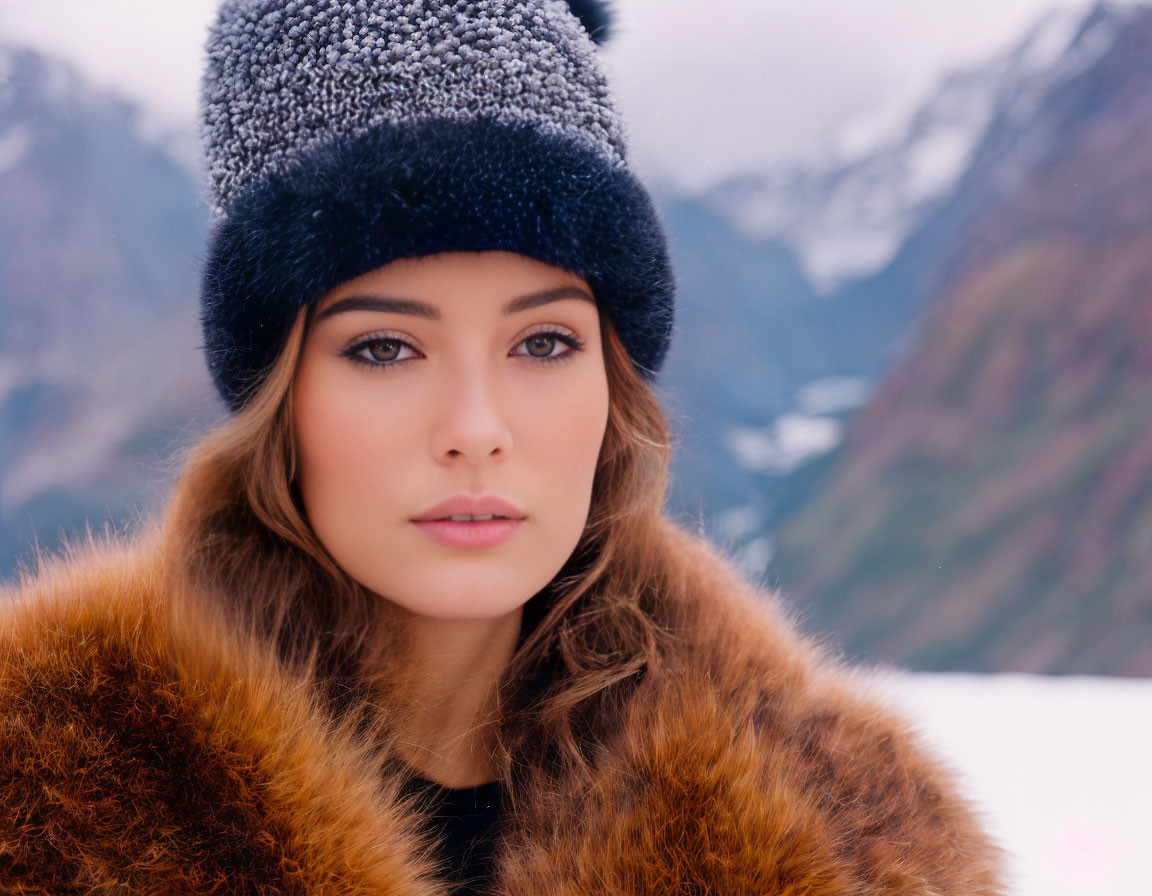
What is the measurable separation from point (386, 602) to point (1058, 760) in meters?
1.74

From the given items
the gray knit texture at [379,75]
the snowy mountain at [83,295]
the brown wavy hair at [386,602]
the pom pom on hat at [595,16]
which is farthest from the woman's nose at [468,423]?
the snowy mountain at [83,295]

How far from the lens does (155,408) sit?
284cm

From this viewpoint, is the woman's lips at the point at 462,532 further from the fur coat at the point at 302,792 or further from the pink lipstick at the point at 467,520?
the fur coat at the point at 302,792

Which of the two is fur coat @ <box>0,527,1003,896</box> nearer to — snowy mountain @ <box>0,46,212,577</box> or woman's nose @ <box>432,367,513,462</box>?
woman's nose @ <box>432,367,513,462</box>

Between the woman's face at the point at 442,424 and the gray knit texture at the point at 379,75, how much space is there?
0.18m

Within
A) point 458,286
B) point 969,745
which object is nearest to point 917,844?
point 458,286

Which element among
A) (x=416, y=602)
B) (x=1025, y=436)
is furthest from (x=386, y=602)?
(x=1025, y=436)

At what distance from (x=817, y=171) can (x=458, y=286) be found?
2872 millimetres

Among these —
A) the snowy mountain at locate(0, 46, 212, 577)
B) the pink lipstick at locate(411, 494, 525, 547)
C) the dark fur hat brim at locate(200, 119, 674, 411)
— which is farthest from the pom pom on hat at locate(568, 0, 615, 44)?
the snowy mountain at locate(0, 46, 212, 577)

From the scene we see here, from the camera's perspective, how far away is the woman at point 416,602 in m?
1.02

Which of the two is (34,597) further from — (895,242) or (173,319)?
(895,242)

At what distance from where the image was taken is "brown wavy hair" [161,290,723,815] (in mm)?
1300

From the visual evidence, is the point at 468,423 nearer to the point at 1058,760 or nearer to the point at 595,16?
the point at 595,16

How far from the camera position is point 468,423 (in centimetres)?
117
